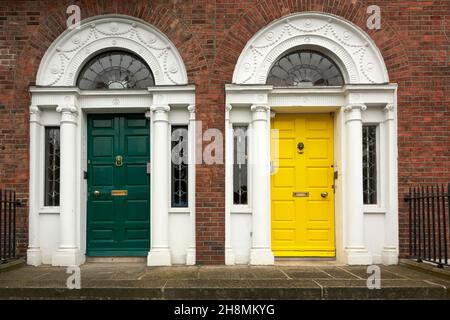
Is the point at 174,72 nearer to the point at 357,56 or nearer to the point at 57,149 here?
the point at 57,149

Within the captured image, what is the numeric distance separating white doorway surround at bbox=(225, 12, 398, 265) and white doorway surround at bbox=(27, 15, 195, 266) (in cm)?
82

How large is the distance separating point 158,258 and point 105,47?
3693 millimetres

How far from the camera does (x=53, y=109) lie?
8.05 meters

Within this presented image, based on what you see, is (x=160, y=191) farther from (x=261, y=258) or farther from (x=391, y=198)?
(x=391, y=198)

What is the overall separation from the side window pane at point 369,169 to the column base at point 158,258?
3.50 metres

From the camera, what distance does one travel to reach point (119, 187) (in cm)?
819

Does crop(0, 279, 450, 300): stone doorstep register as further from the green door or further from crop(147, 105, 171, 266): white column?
the green door

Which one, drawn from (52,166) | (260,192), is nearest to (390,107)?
(260,192)

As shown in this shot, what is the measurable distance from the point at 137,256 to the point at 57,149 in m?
2.31

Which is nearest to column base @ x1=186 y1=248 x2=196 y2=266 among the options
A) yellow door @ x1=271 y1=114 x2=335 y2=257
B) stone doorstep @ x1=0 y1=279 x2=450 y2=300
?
yellow door @ x1=271 y1=114 x2=335 y2=257

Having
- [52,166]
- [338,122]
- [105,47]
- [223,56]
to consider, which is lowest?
[52,166]

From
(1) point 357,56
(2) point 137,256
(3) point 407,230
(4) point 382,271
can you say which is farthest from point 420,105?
(2) point 137,256

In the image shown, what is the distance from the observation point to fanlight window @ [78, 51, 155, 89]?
8.18 meters

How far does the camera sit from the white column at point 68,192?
25.3 ft
